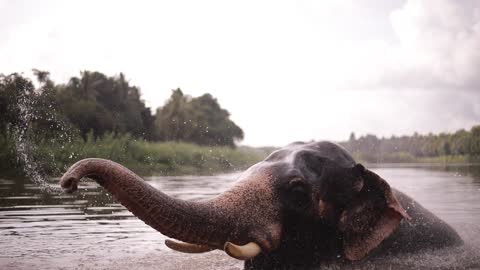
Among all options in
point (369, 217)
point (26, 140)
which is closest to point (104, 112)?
point (26, 140)

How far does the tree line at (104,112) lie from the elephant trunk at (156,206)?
3369 cm

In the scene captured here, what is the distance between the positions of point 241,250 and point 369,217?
1.61 m

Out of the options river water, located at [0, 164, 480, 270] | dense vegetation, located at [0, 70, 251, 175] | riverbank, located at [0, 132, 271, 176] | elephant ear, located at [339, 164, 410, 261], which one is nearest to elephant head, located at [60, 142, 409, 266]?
elephant ear, located at [339, 164, 410, 261]

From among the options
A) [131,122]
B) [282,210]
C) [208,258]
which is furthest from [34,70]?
[282,210]

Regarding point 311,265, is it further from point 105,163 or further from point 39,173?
point 39,173

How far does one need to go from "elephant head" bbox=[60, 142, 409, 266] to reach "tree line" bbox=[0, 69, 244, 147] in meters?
33.2

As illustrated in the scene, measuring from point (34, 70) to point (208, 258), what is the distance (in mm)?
42322

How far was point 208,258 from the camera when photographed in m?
8.58

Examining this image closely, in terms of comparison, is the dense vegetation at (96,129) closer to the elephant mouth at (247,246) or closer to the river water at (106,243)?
the river water at (106,243)

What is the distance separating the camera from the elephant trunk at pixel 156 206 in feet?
14.1

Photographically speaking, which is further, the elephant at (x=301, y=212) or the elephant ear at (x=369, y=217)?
the elephant ear at (x=369, y=217)

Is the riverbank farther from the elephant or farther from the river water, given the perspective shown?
the elephant

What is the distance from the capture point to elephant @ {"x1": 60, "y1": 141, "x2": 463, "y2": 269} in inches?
204

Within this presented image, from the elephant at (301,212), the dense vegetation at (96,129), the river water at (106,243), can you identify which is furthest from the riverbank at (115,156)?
the elephant at (301,212)
